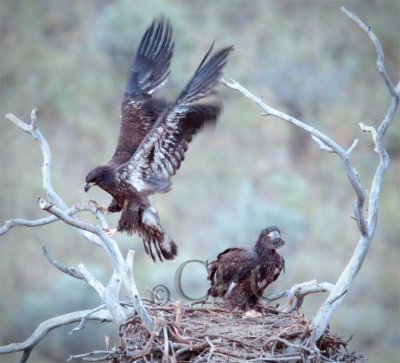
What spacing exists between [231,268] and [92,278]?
45.1 inches

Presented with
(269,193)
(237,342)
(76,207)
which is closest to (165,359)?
(237,342)

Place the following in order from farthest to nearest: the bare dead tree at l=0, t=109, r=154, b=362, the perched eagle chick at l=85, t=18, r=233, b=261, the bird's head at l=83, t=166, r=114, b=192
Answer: the bird's head at l=83, t=166, r=114, b=192 < the perched eagle chick at l=85, t=18, r=233, b=261 < the bare dead tree at l=0, t=109, r=154, b=362

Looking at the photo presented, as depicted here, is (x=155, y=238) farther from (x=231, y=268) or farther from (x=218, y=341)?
(x=218, y=341)

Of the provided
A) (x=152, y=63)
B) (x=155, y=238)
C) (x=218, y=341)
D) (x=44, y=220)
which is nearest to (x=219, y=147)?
(x=152, y=63)

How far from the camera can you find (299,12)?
2427 centimetres

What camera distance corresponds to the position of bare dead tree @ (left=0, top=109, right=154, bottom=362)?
7.12 m

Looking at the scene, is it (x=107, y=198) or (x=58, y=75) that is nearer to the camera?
(x=107, y=198)

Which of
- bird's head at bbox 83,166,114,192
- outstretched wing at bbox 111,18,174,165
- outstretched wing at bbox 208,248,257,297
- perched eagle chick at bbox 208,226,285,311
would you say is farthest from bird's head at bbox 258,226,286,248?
outstretched wing at bbox 111,18,174,165

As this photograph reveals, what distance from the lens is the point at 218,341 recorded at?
7422 mm

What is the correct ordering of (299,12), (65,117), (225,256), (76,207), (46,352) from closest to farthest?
(76,207)
(225,256)
(46,352)
(65,117)
(299,12)

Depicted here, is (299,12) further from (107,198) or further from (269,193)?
(107,198)

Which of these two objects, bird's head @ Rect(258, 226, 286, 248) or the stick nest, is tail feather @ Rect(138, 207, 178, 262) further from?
the stick nest

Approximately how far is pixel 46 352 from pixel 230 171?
15.2 ft

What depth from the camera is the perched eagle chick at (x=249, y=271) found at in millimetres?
8305
